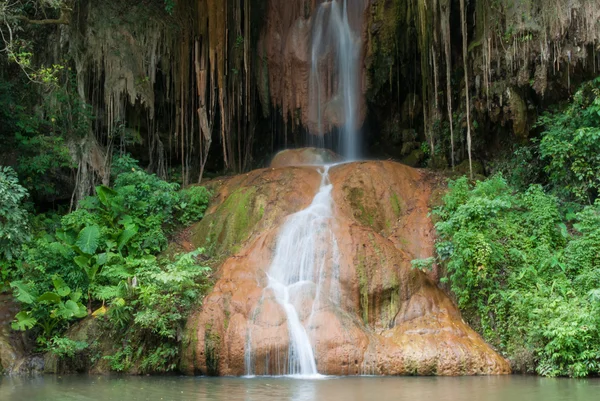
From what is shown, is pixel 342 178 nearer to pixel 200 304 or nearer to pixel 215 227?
pixel 215 227

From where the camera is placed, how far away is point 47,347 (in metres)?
12.2

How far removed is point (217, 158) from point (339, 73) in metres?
4.60

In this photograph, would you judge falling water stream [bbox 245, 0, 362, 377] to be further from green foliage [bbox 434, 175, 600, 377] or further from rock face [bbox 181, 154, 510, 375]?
→ green foliage [bbox 434, 175, 600, 377]

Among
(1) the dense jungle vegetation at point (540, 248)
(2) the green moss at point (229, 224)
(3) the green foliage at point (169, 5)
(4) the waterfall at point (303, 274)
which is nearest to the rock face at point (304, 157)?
(2) the green moss at point (229, 224)

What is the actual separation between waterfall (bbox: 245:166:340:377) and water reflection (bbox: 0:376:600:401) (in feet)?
2.66

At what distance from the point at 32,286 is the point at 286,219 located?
516 centimetres

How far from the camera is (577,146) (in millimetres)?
13859

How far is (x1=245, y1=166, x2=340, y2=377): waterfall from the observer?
36.4 feet

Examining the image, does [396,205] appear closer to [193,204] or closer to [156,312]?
[193,204]

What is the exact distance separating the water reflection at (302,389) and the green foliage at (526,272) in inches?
26.0

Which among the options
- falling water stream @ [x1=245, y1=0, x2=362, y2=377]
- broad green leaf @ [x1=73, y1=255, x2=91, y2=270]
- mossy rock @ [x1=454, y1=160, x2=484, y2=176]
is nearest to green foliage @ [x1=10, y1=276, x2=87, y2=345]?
broad green leaf @ [x1=73, y1=255, x2=91, y2=270]

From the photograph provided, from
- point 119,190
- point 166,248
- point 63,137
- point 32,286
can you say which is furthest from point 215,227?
point 63,137

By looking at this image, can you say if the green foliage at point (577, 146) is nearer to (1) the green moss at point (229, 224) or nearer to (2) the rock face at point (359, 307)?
(2) the rock face at point (359, 307)

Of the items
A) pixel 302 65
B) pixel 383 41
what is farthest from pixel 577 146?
pixel 302 65
